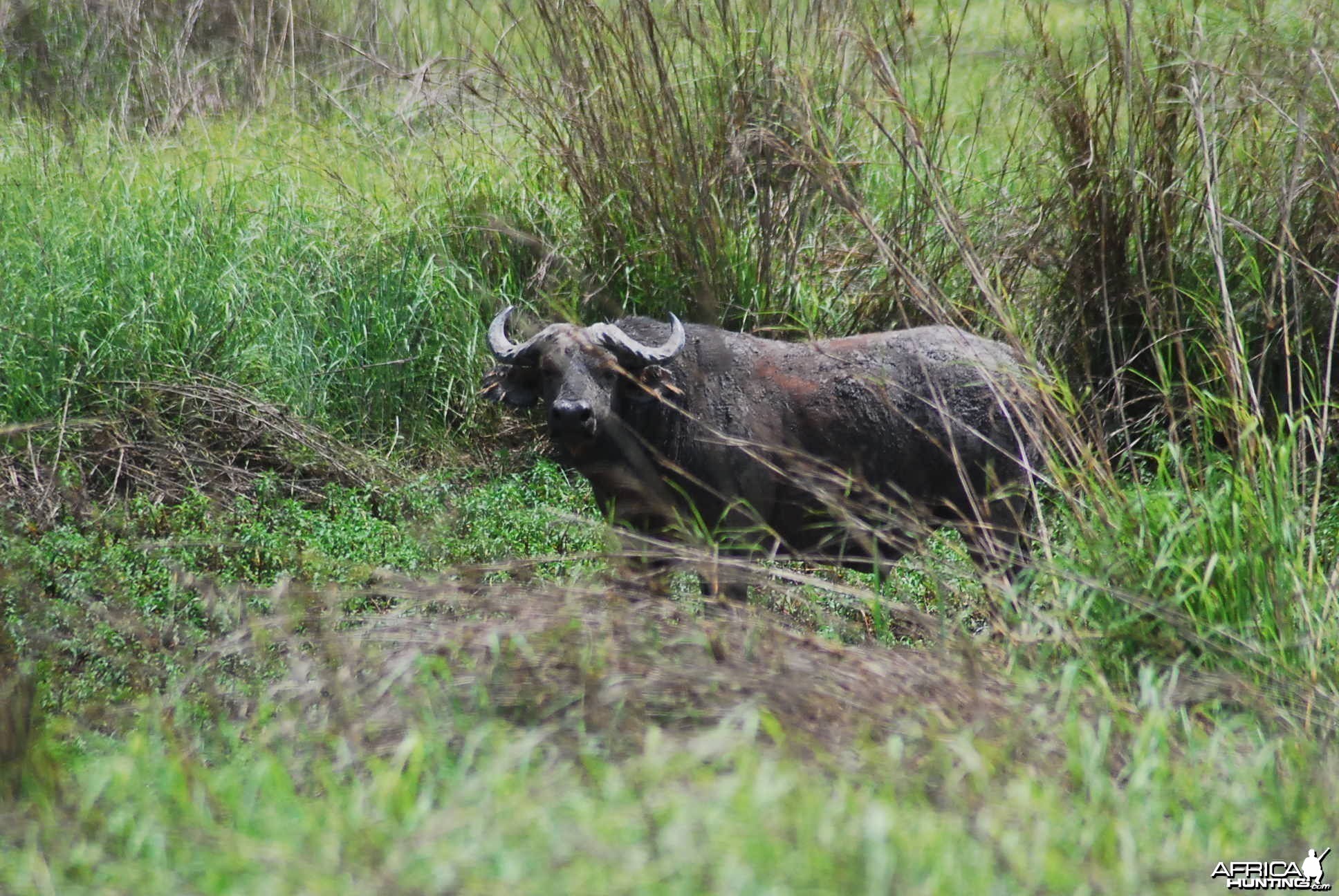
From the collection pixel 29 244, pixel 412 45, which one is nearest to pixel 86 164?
pixel 29 244

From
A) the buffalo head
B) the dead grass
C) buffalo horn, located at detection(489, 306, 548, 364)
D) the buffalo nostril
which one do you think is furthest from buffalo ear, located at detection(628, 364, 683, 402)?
the dead grass

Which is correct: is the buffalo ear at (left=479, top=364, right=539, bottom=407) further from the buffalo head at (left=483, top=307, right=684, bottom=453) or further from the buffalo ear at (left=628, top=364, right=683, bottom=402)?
the buffalo ear at (left=628, top=364, right=683, bottom=402)

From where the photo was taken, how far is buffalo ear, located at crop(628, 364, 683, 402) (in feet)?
15.7

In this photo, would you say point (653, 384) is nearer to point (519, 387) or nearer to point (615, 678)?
point (519, 387)

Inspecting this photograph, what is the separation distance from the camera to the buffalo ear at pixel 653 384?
4777 millimetres

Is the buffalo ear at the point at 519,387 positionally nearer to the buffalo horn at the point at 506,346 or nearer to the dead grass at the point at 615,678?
the buffalo horn at the point at 506,346

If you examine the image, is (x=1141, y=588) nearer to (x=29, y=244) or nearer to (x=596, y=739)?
(x=596, y=739)

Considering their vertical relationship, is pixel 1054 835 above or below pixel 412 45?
below

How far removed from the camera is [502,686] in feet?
9.70

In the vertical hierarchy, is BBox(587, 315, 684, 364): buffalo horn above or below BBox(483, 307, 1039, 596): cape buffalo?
above

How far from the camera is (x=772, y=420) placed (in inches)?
196

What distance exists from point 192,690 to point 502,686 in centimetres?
100

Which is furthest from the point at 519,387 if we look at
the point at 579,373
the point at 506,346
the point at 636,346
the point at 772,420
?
the point at 772,420

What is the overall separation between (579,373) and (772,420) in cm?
79
